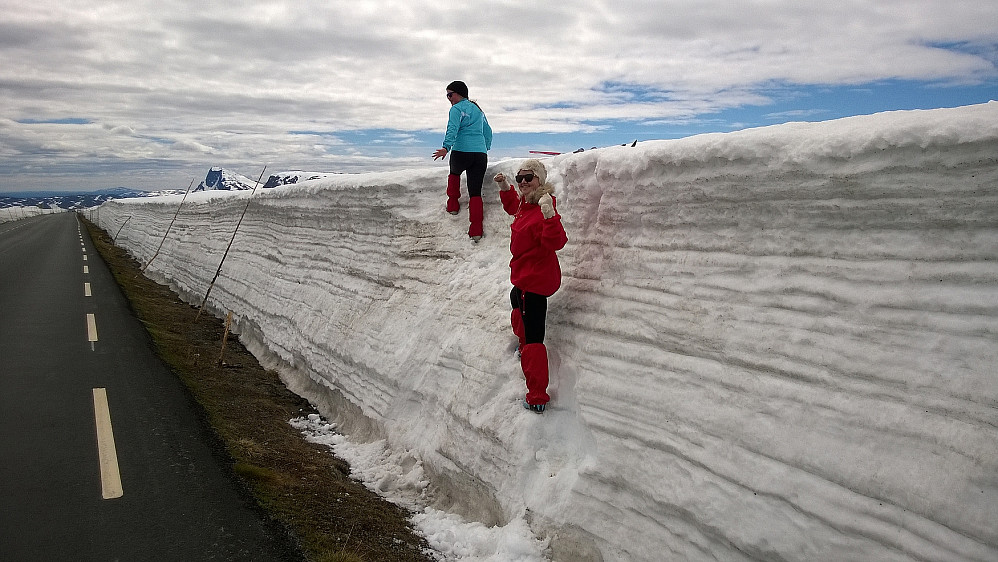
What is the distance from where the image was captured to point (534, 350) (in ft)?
17.1

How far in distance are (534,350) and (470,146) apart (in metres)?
3.37

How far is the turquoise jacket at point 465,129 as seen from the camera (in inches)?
296

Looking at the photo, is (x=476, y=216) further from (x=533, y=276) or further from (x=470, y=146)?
(x=533, y=276)

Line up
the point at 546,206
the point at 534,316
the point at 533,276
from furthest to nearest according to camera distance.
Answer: the point at 534,316, the point at 533,276, the point at 546,206

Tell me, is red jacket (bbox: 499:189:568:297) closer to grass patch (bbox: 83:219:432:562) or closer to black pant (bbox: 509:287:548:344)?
black pant (bbox: 509:287:548:344)

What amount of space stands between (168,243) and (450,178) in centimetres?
2186

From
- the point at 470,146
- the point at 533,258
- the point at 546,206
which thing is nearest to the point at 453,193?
the point at 470,146

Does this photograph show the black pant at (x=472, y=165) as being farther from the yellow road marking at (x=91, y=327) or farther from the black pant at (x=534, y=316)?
the yellow road marking at (x=91, y=327)

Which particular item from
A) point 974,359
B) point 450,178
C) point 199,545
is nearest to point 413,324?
point 450,178

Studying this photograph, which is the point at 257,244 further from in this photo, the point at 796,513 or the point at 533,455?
the point at 796,513

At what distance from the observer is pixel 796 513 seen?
11.7 feet

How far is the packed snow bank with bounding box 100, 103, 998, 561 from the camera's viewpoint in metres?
3.32

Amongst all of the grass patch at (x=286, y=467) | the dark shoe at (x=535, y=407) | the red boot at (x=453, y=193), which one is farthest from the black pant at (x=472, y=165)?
the grass patch at (x=286, y=467)

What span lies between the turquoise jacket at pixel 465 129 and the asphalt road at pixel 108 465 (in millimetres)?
4282
